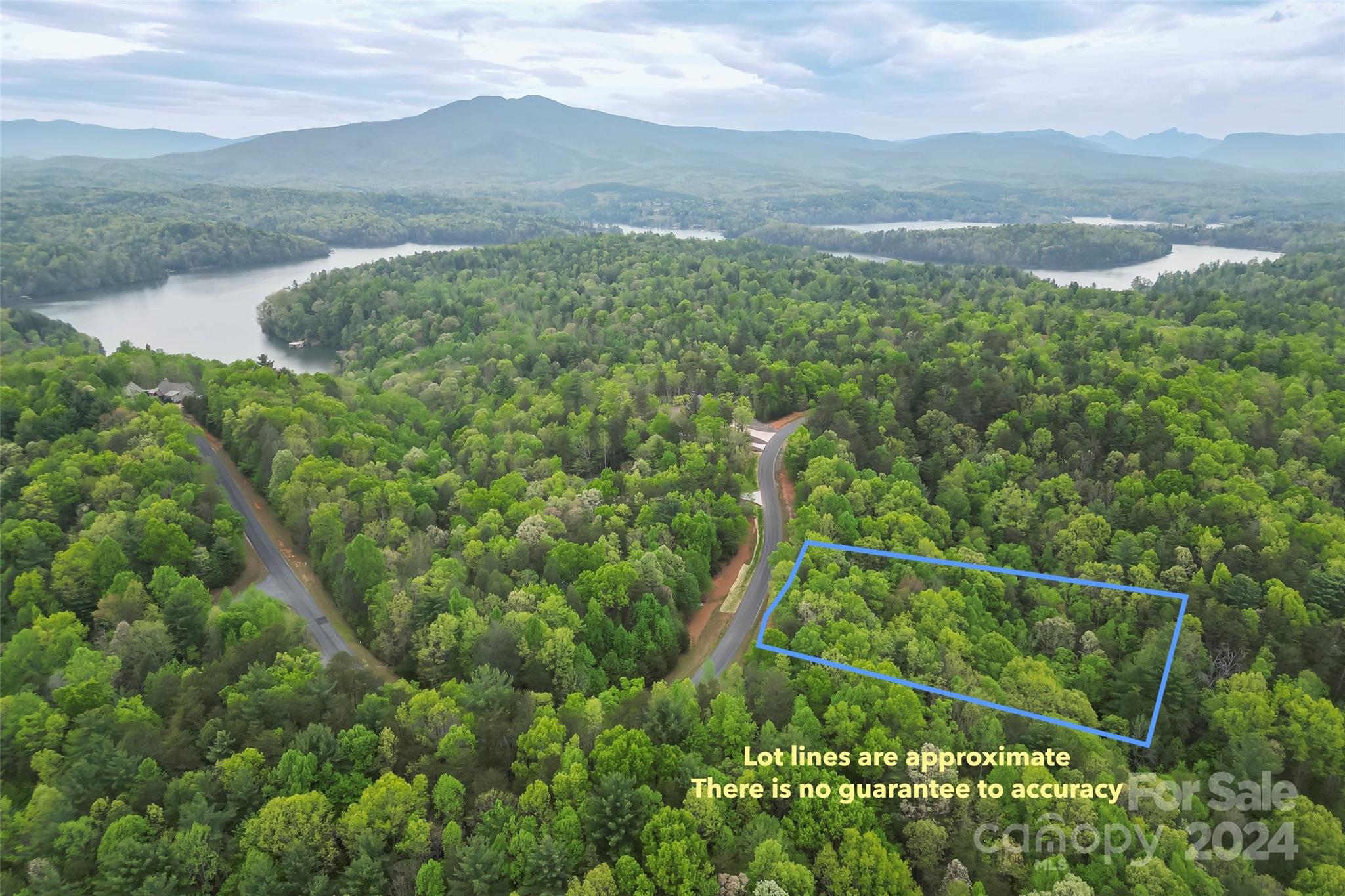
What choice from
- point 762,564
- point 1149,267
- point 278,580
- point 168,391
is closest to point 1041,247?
point 1149,267

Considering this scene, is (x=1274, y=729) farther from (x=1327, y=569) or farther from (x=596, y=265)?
(x=596, y=265)

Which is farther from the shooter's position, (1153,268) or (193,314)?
(1153,268)

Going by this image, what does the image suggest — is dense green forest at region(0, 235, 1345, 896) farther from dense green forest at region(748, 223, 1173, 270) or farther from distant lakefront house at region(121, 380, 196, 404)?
dense green forest at region(748, 223, 1173, 270)

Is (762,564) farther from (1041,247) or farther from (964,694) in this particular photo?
(1041,247)

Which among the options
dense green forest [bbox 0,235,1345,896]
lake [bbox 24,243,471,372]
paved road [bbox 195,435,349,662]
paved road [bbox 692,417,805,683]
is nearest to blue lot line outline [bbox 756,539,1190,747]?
dense green forest [bbox 0,235,1345,896]

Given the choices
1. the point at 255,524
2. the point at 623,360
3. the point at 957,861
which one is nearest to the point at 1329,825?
the point at 957,861

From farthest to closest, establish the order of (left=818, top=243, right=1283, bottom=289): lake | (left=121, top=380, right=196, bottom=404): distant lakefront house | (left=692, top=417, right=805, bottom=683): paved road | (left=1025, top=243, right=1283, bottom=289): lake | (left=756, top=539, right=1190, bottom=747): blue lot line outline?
1. (left=818, top=243, right=1283, bottom=289): lake
2. (left=1025, top=243, right=1283, bottom=289): lake
3. (left=121, top=380, right=196, bottom=404): distant lakefront house
4. (left=692, top=417, right=805, bottom=683): paved road
5. (left=756, top=539, right=1190, bottom=747): blue lot line outline
